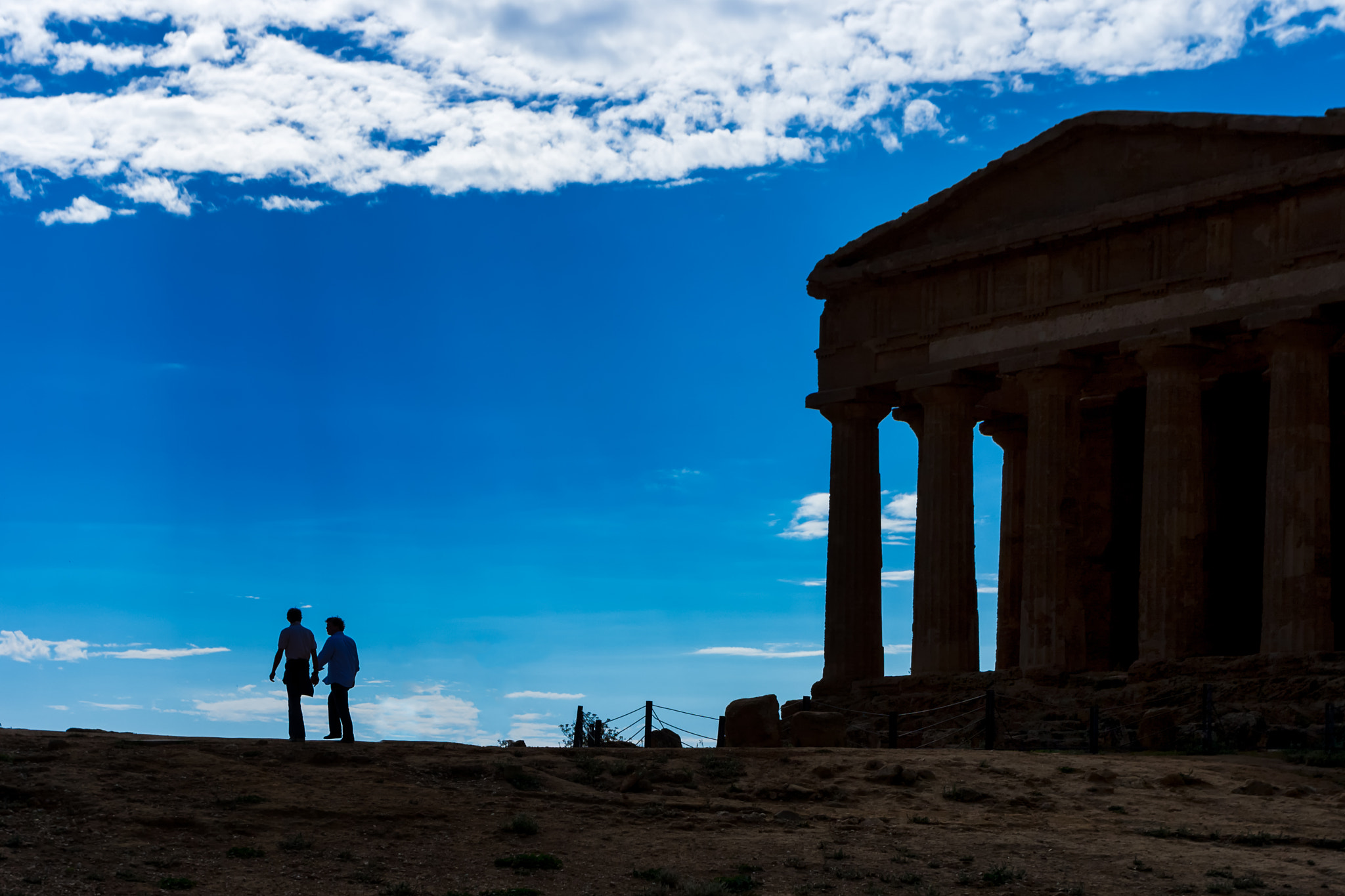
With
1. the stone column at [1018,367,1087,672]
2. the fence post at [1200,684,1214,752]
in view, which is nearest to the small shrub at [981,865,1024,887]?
the fence post at [1200,684,1214,752]

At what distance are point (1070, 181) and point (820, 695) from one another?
14.1 meters

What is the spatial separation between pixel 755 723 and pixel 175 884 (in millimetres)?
14538

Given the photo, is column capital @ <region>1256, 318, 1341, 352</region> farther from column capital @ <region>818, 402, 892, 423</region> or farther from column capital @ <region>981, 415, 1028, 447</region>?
column capital @ <region>981, 415, 1028, 447</region>

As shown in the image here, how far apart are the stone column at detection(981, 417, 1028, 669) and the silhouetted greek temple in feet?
0.23

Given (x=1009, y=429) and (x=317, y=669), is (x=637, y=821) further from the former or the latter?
(x=1009, y=429)

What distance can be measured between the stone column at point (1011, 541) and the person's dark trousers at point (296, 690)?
25.1m

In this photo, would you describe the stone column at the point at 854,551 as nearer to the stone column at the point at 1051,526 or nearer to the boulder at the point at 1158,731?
the stone column at the point at 1051,526

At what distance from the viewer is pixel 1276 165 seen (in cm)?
3456

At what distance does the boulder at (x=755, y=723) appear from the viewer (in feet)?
97.8

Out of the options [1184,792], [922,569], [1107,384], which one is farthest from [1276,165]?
[1184,792]

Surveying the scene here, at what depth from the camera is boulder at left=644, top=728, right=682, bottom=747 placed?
3175 centimetres

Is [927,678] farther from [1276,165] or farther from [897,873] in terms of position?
[897,873]

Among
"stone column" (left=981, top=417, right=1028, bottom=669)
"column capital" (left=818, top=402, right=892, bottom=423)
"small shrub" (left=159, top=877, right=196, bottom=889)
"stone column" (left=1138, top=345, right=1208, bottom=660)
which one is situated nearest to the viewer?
"small shrub" (left=159, top=877, right=196, bottom=889)

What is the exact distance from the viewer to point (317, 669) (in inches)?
990
